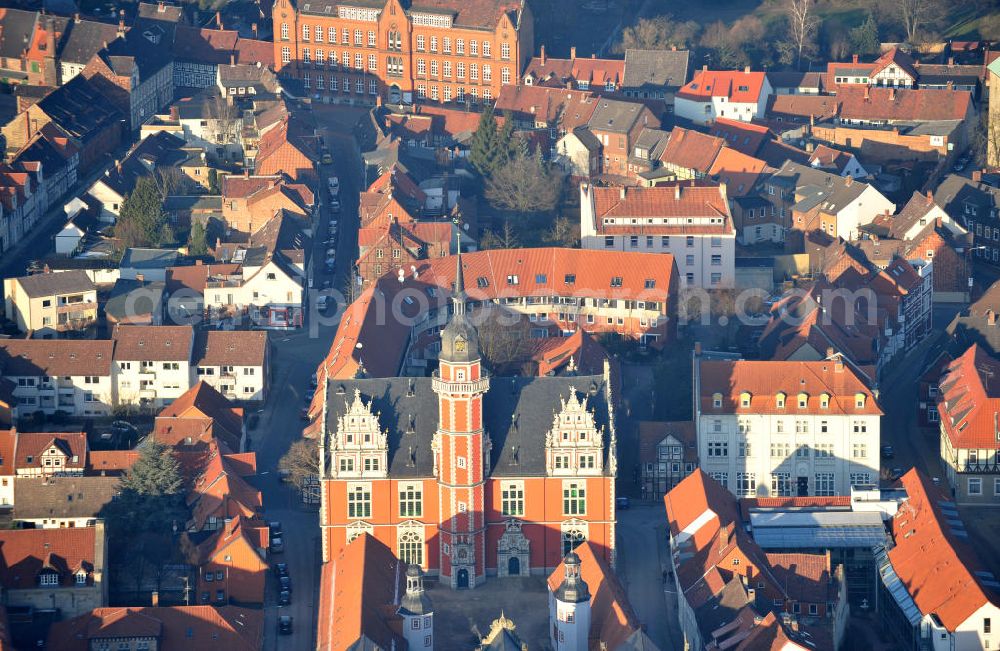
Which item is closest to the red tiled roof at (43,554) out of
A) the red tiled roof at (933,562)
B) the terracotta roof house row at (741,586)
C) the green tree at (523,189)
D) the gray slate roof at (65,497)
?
the gray slate roof at (65,497)

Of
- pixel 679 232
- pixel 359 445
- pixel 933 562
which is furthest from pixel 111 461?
pixel 679 232

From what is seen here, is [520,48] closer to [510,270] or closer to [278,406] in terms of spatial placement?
[510,270]

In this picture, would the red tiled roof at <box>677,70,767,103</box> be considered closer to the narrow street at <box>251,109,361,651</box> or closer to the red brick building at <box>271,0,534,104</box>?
the red brick building at <box>271,0,534,104</box>

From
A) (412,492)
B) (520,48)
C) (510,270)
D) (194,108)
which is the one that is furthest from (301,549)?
(520,48)

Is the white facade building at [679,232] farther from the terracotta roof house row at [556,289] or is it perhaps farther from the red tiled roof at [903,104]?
the red tiled roof at [903,104]

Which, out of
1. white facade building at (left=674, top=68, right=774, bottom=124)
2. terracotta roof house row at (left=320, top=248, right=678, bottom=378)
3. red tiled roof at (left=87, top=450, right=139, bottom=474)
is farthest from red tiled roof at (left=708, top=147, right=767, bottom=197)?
red tiled roof at (left=87, top=450, right=139, bottom=474)

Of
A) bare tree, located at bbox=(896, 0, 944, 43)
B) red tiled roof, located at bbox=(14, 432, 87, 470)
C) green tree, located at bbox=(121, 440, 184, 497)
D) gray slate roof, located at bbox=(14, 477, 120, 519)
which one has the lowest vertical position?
gray slate roof, located at bbox=(14, 477, 120, 519)

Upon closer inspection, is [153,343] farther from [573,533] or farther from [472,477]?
[573,533]
